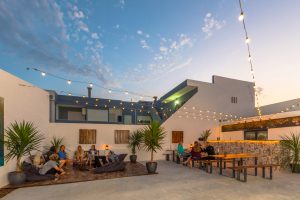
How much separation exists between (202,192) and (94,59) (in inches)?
557

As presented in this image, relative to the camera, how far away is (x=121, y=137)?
460 inches

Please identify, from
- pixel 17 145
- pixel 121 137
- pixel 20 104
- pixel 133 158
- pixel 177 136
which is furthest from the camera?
pixel 177 136

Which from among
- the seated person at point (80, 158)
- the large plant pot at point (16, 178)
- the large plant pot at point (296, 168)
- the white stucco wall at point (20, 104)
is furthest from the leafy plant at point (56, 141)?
the large plant pot at point (296, 168)

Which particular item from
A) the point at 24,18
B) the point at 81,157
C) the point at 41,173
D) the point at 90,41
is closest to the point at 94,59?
the point at 90,41

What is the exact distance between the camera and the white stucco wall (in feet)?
19.7

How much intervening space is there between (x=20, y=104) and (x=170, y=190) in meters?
5.82

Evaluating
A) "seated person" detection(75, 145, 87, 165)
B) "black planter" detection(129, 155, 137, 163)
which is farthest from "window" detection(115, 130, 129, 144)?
"seated person" detection(75, 145, 87, 165)

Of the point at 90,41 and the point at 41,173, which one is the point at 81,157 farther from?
the point at 90,41

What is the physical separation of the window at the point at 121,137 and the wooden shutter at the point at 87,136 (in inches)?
48.3

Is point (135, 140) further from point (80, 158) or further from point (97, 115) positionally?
point (97, 115)

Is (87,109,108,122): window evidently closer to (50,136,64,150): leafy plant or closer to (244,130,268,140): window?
(50,136,64,150): leafy plant

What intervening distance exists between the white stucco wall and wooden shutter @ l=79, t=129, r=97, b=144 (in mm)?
1773

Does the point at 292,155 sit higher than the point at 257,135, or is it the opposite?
the point at 257,135

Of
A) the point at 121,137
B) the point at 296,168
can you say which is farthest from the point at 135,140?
the point at 296,168
